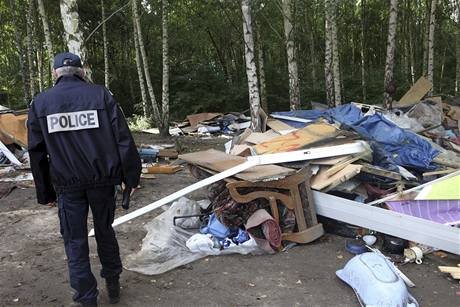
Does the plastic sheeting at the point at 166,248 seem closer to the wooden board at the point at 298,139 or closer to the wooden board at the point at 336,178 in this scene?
the wooden board at the point at 336,178

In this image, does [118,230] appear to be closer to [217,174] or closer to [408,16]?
[217,174]

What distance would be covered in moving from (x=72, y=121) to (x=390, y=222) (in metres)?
3.30

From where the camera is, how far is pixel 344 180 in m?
5.18

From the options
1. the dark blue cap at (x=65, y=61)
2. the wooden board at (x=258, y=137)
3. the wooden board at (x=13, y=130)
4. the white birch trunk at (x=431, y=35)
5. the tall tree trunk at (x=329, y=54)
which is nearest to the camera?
the dark blue cap at (x=65, y=61)

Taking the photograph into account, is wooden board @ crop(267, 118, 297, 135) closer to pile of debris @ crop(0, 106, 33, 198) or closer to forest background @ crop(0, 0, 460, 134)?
pile of debris @ crop(0, 106, 33, 198)

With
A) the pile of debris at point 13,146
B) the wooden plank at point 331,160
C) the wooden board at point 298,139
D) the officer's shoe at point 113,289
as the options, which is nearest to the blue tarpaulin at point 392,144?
the wooden board at point 298,139

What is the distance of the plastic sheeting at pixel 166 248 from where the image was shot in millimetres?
4488

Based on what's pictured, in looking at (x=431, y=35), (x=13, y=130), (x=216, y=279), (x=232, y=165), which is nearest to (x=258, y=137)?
(x=232, y=165)

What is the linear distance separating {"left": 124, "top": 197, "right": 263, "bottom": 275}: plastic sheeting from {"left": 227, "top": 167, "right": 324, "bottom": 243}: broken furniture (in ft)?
1.64

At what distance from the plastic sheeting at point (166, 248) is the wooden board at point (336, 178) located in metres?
1.08

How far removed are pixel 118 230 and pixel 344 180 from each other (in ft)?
9.05

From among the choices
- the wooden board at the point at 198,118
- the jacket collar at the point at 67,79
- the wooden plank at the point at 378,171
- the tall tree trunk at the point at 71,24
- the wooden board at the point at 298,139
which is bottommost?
the wooden board at the point at 198,118

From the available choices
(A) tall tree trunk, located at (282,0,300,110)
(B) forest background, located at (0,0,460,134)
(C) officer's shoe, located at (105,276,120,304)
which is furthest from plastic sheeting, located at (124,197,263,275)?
(B) forest background, located at (0,0,460,134)

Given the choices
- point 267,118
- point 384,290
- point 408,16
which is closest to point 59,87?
point 384,290
